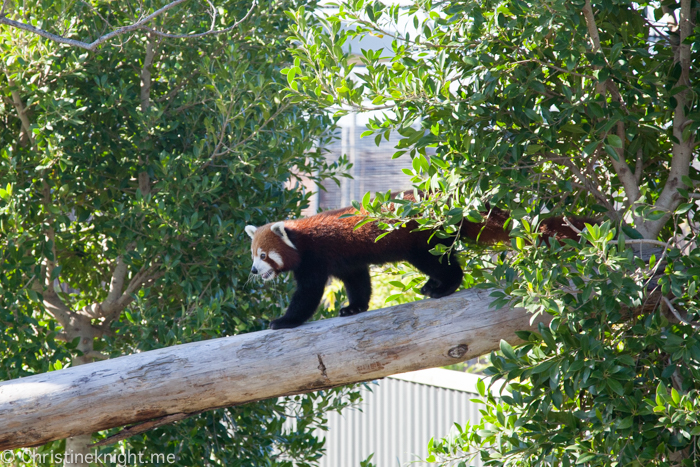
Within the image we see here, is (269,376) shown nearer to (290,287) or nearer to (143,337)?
(143,337)

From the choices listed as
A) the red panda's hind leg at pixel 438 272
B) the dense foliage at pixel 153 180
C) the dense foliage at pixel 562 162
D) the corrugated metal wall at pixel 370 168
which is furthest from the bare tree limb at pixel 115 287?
the corrugated metal wall at pixel 370 168

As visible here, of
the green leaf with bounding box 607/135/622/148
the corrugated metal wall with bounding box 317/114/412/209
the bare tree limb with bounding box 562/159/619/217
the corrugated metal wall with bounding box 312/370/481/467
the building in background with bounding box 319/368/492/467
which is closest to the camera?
the green leaf with bounding box 607/135/622/148

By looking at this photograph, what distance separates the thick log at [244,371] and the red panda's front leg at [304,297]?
370 mm

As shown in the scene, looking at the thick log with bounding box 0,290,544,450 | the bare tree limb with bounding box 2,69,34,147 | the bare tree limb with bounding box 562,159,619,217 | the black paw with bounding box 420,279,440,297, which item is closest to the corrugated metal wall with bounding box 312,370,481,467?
the black paw with bounding box 420,279,440,297

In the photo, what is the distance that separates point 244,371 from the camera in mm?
2281

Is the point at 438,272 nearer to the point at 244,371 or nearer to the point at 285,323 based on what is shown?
the point at 285,323

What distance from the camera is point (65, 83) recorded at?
278 cm

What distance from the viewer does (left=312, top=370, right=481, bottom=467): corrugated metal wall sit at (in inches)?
217

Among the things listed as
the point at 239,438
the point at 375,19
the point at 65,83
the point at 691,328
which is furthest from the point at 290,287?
the point at 691,328

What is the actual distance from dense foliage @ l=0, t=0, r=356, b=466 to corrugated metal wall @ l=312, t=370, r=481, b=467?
260 centimetres

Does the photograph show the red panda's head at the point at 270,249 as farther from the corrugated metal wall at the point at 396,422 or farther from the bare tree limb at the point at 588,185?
the corrugated metal wall at the point at 396,422

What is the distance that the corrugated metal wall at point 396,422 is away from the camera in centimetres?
551

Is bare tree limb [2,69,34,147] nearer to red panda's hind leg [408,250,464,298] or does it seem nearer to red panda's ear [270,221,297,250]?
red panda's ear [270,221,297,250]

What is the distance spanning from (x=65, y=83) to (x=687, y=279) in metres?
2.64
